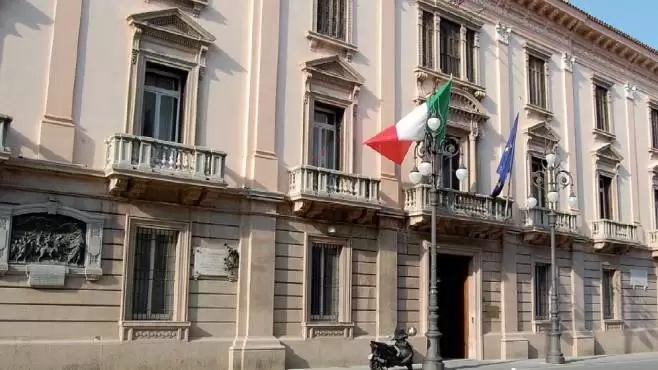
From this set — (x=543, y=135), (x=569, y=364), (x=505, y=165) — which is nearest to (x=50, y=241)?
(x=505, y=165)

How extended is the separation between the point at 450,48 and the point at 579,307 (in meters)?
10.1

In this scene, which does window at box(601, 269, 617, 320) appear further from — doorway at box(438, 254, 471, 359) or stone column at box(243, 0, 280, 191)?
stone column at box(243, 0, 280, 191)

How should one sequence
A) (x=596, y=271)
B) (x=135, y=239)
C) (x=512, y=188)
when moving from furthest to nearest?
(x=596, y=271)
(x=512, y=188)
(x=135, y=239)

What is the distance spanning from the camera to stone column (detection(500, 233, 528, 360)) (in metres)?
20.8

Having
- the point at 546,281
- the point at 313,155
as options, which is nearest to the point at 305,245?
the point at 313,155

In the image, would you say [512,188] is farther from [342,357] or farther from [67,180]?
[67,180]

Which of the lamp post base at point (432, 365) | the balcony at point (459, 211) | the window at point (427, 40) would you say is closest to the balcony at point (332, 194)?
the balcony at point (459, 211)

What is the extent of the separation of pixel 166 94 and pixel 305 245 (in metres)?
4.94

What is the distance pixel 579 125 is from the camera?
25578 mm

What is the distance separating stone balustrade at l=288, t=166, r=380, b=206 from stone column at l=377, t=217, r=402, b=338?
1.15 m

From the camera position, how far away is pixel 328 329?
55.4 feet

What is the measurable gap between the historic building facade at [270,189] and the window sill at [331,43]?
1.7 inches

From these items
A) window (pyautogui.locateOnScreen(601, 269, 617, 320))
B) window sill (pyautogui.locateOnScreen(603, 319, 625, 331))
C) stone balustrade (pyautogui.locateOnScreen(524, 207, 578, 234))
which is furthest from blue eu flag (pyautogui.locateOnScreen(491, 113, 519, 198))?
window sill (pyautogui.locateOnScreen(603, 319, 625, 331))

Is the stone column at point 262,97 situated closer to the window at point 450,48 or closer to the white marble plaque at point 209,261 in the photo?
the white marble plaque at point 209,261
